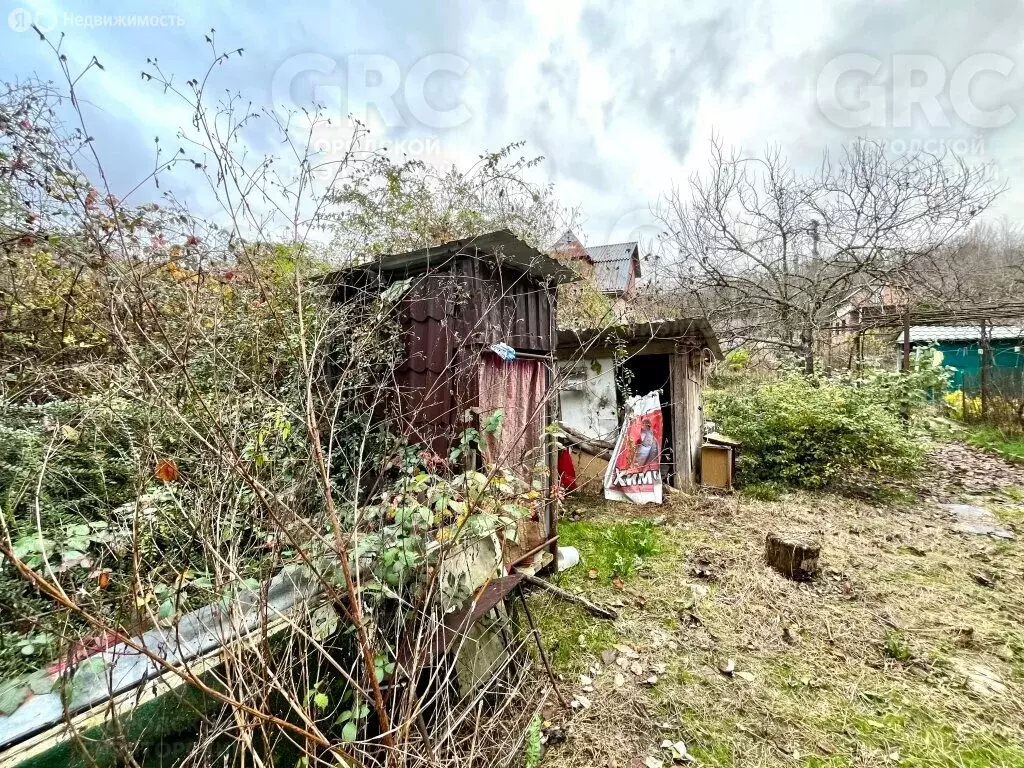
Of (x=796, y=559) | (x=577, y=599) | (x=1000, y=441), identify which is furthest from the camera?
(x=1000, y=441)

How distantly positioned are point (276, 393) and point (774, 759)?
136 inches

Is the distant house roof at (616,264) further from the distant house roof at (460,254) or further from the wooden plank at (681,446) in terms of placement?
the distant house roof at (460,254)

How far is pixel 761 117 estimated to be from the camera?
880 cm

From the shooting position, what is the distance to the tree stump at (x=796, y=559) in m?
3.76

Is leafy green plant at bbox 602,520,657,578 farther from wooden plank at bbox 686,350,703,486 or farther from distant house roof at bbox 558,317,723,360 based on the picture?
distant house roof at bbox 558,317,723,360

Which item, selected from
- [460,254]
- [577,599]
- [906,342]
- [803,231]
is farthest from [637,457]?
[803,231]

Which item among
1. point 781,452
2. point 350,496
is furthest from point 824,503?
point 350,496

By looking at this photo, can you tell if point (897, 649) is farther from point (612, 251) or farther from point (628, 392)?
point (612, 251)

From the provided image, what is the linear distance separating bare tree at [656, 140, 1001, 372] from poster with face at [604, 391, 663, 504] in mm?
5207

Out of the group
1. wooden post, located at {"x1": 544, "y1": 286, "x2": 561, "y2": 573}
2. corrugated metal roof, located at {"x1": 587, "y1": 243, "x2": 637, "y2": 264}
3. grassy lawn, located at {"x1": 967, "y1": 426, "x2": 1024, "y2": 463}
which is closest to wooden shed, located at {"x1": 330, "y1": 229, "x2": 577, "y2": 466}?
wooden post, located at {"x1": 544, "y1": 286, "x2": 561, "y2": 573}

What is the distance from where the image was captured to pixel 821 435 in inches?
246

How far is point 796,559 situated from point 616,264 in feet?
41.8

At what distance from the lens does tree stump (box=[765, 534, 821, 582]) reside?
12.3 ft

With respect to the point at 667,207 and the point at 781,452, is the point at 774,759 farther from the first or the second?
the point at 667,207
